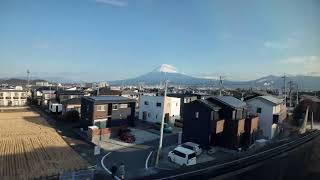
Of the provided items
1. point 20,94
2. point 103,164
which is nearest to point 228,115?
point 103,164

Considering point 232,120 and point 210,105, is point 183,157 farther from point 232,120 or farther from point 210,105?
point 232,120

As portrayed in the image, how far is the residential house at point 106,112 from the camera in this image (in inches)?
943

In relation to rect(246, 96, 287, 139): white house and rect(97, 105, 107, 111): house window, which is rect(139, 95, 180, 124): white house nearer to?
rect(97, 105, 107, 111): house window

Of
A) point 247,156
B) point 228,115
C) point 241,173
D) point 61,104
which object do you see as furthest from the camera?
point 61,104

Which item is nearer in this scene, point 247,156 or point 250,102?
point 247,156

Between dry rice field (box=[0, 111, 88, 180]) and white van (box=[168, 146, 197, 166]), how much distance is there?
492 cm

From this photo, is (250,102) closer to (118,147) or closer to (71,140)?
(118,147)

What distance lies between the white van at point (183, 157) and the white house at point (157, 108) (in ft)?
42.8

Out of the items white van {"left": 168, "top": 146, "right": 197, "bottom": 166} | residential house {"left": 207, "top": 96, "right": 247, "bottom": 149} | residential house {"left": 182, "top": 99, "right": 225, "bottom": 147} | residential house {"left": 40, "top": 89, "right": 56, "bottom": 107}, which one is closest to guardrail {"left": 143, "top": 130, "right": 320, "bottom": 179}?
white van {"left": 168, "top": 146, "right": 197, "bottom": 166}

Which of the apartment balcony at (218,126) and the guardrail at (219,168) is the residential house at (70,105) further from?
the guardrail at (219,168)

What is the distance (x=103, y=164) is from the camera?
50.7 ft

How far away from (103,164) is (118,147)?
13.0ft

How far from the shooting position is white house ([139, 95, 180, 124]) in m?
29.5

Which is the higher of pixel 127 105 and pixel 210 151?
pixel 127 105
